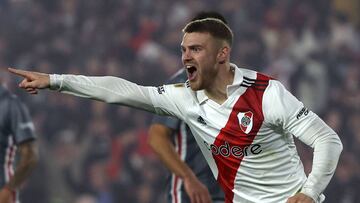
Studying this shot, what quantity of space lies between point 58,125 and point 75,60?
1095mm

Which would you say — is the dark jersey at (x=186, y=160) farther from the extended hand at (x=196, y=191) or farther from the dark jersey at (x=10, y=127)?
the dark jersey at (x=10, y=127)

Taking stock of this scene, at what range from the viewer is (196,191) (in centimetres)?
721

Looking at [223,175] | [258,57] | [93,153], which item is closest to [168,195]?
[223,175]

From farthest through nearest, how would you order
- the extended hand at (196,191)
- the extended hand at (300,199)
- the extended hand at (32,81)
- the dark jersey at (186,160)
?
1. the dark jersey at (186,160)
2. the extended hand at (196,191)
3. the extended hand at (32,81)
4. the extended hand at (300,199)

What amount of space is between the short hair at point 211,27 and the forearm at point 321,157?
702mm

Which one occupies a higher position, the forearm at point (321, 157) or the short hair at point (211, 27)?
the short hair at point (211, 27)

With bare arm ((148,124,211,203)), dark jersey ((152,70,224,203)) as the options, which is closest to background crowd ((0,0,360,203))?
dark jersey ((152,70,224,203))

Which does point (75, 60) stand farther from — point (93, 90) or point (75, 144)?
point (93, 90)

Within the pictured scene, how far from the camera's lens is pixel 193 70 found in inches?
231

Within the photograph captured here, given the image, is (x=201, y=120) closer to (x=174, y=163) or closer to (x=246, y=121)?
(x=246, y=121)

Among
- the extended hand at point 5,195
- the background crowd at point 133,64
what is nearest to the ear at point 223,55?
the extended hand at point 5,195

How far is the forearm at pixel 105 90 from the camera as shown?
5.82 m

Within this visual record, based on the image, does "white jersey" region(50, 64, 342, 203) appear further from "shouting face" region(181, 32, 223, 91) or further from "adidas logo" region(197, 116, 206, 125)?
→ "shouting face" region(181, 32, 223, 91)

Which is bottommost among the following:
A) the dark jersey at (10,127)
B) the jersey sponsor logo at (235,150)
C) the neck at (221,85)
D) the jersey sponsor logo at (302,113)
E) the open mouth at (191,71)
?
the dark jersey at (10,127)
